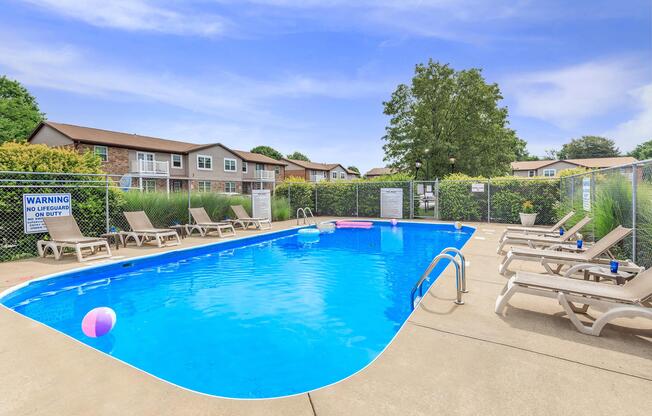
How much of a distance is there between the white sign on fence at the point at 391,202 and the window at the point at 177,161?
69.4ft

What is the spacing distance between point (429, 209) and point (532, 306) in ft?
57.1

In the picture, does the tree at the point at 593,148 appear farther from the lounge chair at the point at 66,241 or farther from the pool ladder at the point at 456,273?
the lounge chair at the point at 66,241

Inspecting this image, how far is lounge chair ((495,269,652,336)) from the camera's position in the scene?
3.02m

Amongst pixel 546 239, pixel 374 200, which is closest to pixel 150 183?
pixel 374 200

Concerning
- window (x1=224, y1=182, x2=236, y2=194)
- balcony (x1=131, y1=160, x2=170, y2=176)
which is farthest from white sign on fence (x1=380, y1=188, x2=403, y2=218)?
window (x1=224, y1=182, x2=236, y2=194)

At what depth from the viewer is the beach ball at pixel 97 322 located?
353cm

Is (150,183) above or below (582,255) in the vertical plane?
above

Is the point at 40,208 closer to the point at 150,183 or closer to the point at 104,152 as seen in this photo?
the point at 104,152

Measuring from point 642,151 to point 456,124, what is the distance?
64759mm

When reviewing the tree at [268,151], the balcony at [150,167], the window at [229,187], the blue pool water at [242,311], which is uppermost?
the tree at [268,151]

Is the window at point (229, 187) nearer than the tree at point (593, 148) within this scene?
Yes

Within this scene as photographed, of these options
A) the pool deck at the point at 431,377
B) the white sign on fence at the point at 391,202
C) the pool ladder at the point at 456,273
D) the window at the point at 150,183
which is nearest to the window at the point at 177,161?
the window at the point at 150,183

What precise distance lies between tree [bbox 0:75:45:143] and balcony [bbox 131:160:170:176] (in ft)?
42.4

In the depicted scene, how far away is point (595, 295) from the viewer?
3221 millimetres
